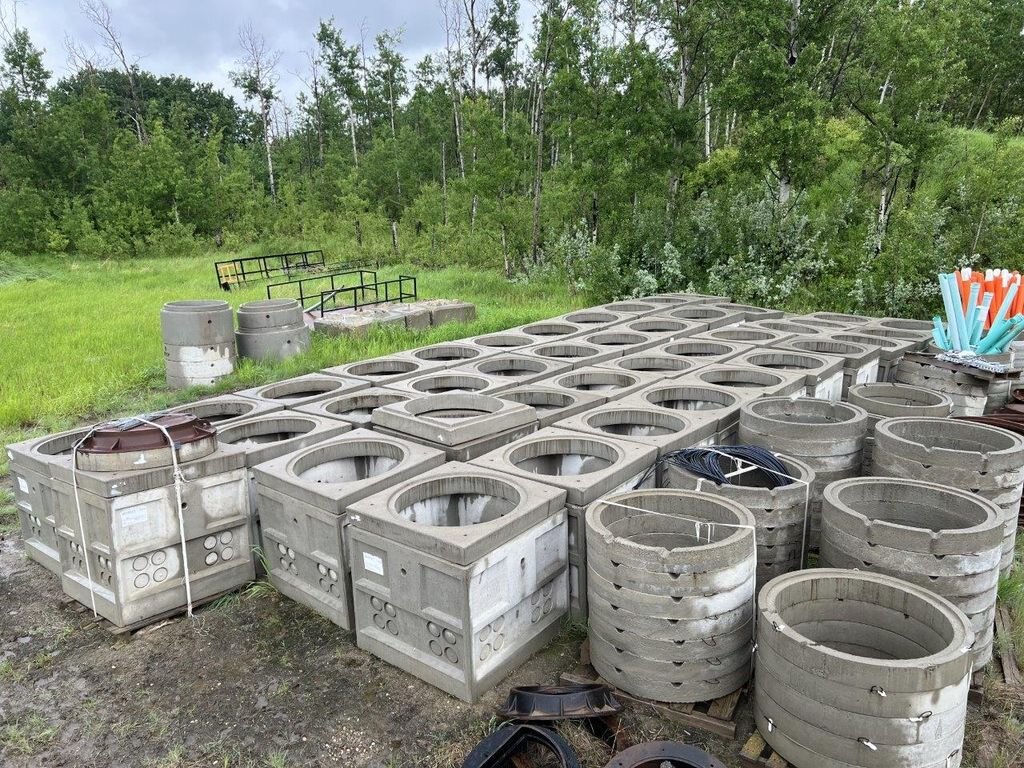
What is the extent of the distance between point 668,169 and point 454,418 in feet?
45.2

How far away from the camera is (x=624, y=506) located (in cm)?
470

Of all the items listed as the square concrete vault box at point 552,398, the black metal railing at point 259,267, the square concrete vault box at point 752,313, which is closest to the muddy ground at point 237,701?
the square concrete vault box at point 552,398

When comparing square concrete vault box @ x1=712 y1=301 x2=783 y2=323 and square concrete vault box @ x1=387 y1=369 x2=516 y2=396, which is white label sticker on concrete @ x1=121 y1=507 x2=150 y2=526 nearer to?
square concrete vault box @ x1=387 y1=369 x2=516 y2=396

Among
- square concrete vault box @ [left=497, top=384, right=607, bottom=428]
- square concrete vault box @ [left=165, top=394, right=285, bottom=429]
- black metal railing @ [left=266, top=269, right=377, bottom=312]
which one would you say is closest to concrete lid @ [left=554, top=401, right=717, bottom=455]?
square concrete vault box @ [left=497, top=384, right=607, bottom=428]

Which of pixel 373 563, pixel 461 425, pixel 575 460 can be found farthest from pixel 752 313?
pixel 373 563

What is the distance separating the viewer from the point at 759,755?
12.3ft

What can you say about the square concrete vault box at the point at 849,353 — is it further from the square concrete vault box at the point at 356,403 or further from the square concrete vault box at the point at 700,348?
the square concrete vault box at the point at 356,403

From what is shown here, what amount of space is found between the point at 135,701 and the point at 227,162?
4319 cm

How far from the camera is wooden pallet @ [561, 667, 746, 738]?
4.00 m

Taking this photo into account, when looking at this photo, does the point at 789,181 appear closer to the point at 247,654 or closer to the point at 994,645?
the point at 994,645

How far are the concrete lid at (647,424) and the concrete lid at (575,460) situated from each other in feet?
0.55

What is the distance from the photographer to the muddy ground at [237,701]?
402 cm

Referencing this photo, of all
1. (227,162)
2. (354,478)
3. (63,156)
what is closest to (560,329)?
(354,478)

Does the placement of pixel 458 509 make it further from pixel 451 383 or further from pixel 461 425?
pixel 451 383
